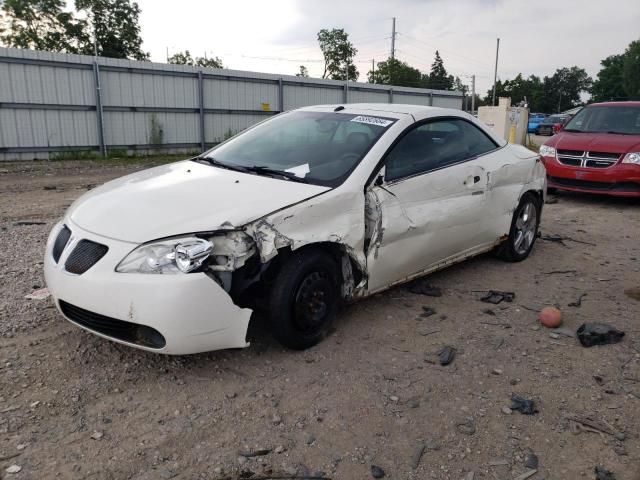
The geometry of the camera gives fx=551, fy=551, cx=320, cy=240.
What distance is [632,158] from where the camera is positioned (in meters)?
8.35

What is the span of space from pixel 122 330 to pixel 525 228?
4172 millimetres

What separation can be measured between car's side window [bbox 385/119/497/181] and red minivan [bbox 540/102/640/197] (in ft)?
14.5

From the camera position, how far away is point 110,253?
293 cm

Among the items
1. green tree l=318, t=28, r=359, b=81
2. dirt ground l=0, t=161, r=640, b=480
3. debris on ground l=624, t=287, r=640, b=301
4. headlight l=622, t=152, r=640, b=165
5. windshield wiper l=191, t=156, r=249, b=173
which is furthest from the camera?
green tree l=318, t=28, r=359, b=81

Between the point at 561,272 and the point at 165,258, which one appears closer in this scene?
the point at 165,258

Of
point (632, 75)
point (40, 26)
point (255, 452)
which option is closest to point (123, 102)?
point (255, 452)

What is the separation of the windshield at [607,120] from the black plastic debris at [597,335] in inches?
254

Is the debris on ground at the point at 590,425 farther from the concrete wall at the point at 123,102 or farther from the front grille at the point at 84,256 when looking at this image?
the concrete wall at the point at 123,102

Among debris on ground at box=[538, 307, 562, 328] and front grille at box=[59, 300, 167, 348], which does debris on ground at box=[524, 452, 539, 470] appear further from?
front grille at box=[59, 300, 167, 348]

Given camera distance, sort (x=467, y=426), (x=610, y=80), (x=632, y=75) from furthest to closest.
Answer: (x=610, y=80)
(x=632, y=75)
(x=467, y=426)

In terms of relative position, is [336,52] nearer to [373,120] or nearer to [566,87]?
[373,120]

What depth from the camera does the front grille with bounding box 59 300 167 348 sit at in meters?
2.93

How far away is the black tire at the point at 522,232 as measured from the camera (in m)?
5.41

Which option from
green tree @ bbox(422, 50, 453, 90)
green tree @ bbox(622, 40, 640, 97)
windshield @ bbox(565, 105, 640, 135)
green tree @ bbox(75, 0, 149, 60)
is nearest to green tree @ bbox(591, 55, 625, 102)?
green tree @ bbox(622, 40, 640, 97)
